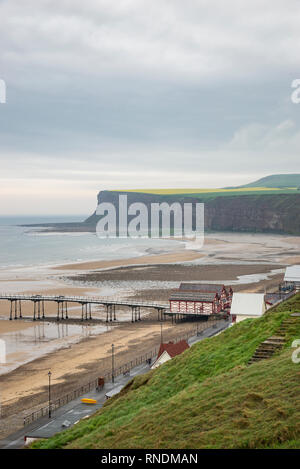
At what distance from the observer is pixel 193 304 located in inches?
2484

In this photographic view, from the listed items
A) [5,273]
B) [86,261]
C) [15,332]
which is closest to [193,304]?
[15,332]

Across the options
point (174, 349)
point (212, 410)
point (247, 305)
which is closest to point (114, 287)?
point (247, 305)

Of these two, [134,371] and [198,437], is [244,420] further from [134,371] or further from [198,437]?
[134,371]

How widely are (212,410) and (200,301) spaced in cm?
4624

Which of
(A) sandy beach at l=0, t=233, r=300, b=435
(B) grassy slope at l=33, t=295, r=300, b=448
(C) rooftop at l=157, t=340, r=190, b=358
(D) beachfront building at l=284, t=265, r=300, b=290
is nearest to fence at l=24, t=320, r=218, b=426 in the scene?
(A) sandy beach at l=0, t=233, r=300, b=435

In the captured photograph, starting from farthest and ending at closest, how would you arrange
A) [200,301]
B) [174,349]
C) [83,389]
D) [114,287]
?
[114,287], [200,301], [83,389], [174,349]

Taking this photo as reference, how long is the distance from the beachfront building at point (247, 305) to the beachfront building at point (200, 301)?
56.1ft

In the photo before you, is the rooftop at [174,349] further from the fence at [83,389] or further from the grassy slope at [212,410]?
the grassy slope at [212,410]

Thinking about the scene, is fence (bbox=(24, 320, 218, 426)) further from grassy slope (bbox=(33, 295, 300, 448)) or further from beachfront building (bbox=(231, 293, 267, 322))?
grassy slope (bbox=(33, 295, 300, 448))

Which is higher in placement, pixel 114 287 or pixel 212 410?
pixel 212 410

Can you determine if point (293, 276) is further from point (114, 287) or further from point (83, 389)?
point (83, 389)

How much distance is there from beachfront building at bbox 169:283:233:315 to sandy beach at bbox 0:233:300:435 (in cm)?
290

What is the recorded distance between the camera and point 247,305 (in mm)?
44750

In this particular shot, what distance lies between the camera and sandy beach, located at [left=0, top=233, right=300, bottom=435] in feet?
133
